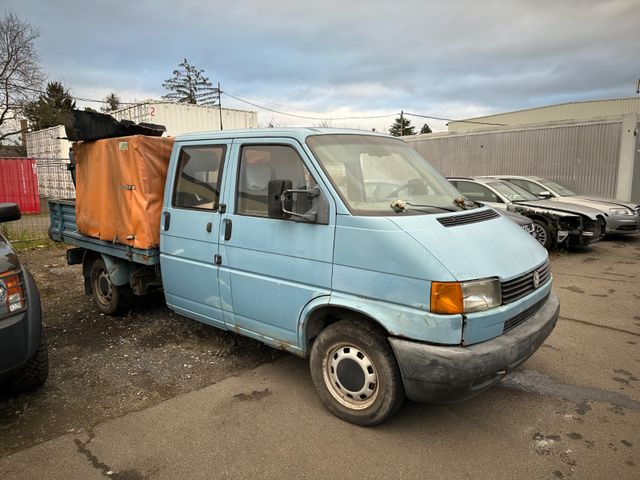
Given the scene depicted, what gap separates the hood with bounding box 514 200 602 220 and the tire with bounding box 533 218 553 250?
Result: 376mm

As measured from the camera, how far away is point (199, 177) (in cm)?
417

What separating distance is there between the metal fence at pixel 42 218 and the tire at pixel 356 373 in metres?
5.24

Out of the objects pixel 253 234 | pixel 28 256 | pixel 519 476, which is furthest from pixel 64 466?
pixel 28 256

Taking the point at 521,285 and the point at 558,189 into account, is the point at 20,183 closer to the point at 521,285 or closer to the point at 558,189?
the point at 558,189

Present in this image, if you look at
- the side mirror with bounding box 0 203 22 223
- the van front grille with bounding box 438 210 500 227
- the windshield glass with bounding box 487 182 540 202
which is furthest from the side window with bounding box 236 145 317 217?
the windshield glass with bounding box 487 182 540 202

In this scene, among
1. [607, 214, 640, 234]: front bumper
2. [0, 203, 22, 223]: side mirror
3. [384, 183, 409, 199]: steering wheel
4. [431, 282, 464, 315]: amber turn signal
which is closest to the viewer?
[431, 282, 464, 315]: amber turn signal

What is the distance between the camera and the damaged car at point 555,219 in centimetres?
929

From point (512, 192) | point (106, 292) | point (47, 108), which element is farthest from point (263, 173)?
point (47, 108)

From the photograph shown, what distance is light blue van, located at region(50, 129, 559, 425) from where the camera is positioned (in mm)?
2740

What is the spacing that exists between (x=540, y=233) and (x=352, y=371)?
7904mm

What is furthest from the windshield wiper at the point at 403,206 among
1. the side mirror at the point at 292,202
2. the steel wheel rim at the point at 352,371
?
the steel wheel rim at the point at 352,371

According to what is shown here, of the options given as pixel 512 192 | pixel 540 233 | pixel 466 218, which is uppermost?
pixel 466 218

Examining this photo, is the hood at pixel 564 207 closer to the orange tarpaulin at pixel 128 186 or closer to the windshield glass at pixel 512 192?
the windshield glass at pixel 512 192

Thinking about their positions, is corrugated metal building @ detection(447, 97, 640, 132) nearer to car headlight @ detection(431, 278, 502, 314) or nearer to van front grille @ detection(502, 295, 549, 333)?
van front grille @ detection(502, 295, 549, 333)
